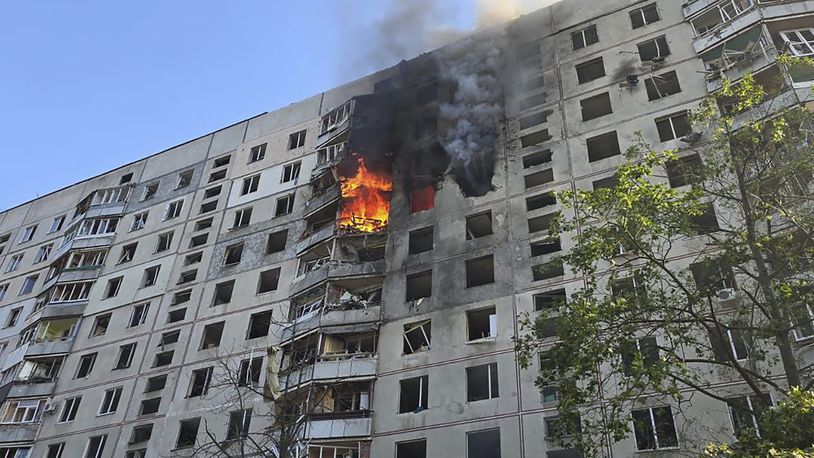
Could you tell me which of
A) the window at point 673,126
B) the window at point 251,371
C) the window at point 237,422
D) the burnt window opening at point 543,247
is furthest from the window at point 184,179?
the window at point 673,126

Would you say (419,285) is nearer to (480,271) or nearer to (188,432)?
(480,271)

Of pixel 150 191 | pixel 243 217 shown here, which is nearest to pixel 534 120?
pixel 243 217

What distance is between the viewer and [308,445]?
2967cm

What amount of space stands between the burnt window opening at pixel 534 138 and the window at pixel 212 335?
1956cm

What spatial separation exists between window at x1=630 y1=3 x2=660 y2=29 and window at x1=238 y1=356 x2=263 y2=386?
27579 millimetres

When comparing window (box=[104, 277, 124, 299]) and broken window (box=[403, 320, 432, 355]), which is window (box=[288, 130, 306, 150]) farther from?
broken window (box=[403, 320, 432, 355])

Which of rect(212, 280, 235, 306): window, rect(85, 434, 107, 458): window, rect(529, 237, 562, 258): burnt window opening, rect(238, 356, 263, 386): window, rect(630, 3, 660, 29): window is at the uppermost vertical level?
rect(630, 3, 660, 29): window

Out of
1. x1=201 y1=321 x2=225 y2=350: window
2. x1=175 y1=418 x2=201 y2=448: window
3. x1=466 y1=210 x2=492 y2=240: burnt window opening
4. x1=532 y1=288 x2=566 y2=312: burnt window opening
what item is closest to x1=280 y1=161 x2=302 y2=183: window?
x1=201 y1=321 x2=225 y2=350: window

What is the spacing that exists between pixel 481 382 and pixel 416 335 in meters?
4.30

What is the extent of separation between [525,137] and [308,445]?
19437 millimetres

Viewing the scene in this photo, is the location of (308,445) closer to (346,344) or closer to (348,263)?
(346,344)

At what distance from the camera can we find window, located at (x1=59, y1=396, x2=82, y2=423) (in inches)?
1560

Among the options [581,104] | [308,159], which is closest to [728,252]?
[581,104]

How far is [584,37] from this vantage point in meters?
40.1
